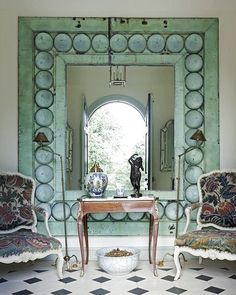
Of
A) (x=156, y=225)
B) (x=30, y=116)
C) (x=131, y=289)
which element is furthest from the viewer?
(x=30, y=116)

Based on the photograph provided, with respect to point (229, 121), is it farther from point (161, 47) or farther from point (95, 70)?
point (95, 70)

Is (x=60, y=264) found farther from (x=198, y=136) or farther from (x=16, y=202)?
(x=198, y=136)

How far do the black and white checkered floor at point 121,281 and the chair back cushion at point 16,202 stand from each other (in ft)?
1.50

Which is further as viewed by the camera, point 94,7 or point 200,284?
point 94,7

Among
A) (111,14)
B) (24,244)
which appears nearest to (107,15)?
(111,14)

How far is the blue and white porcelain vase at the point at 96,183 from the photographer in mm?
4590

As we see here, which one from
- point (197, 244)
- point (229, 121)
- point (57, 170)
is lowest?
point (197, 244)

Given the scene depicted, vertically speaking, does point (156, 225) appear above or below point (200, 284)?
above

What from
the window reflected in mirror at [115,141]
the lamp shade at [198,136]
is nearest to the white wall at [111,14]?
the lamp shade at [198,136]

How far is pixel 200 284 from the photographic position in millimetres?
3918

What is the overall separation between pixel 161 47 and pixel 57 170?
178 centimetres

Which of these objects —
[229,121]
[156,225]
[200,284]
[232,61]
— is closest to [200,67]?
[232,61]

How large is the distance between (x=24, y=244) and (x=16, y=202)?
721 mm

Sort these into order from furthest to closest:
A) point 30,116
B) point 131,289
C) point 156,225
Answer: point 30,116
point 156,225
point 131,289
